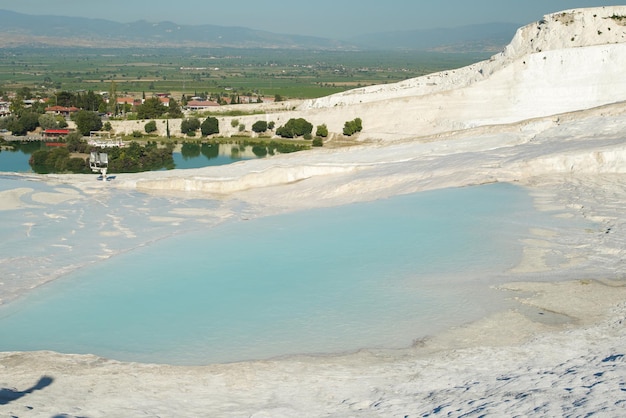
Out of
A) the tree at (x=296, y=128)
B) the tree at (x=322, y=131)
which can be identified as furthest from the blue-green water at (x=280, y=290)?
the tree at (x=296, y=128)

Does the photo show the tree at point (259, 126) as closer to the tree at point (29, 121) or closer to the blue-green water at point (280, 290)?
the tree at point (29, 121)

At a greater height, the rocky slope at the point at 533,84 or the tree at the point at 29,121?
the rocky slope at the point at 533,84

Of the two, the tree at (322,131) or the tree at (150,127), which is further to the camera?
the tree at (150,127)

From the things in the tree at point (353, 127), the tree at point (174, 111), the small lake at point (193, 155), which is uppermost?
the tree at point (174, 111)

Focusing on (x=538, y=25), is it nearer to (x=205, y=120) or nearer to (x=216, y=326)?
(x=205, y=120)

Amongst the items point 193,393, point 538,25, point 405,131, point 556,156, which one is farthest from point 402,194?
point 538,25

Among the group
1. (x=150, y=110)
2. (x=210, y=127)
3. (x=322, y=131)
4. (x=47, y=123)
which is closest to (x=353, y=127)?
(x=322, y=131)

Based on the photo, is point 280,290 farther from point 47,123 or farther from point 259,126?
point 47,123

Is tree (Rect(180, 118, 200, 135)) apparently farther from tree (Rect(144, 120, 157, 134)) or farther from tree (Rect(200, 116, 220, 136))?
tree (Rect(144, 120, 157, 134))
